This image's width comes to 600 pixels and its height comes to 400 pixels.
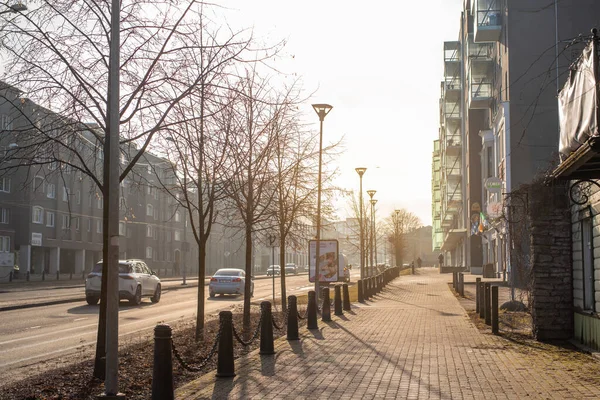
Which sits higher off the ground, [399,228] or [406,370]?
[399,228]

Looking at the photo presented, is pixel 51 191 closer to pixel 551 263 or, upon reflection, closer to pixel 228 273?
pixel 228 273

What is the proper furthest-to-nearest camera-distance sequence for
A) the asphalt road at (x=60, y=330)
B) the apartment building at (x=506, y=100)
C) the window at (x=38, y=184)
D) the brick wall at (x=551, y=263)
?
1. the apartment building at (x=506, y=100)
2. the brick wall at (x=551, y=263)
3. the asphalt road at (x=60, y=330)
4. the window at (x=38, y=184)

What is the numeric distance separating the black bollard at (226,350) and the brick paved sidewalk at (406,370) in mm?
166

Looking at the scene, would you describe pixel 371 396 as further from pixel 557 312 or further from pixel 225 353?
pixel 557 312

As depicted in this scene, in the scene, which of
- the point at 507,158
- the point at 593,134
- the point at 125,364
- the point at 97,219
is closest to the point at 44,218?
the point at 97,219

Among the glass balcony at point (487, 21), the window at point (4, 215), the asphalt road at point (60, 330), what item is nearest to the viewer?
the asphalt road at point (60, 330)

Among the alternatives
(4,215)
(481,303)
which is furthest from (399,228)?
(481,303)

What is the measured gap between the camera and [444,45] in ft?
248

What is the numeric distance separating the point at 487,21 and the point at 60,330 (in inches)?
1352

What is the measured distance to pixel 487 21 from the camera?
4450 centimetres

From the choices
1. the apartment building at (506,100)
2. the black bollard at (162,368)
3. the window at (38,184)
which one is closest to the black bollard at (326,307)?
the window at (38,184)

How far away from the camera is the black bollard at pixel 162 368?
7645 millimetres

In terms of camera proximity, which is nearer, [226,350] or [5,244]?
[226,350]

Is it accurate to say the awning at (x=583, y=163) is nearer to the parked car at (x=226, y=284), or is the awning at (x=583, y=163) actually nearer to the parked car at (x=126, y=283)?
the parked car at (x=126, y=283)
